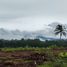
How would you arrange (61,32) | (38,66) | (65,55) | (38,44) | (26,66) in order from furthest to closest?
1. (61,32)
2. (38,44)
3. (65,55)
4. (38,66)
5. (26,66)

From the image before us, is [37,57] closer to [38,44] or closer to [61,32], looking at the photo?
[38,44]

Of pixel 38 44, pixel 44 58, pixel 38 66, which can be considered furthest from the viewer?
pixel 38 44

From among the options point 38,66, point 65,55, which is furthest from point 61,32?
point 38,66

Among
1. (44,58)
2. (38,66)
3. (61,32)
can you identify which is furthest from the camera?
(61,32)

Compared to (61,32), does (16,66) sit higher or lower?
lower

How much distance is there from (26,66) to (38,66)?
5.74 feet

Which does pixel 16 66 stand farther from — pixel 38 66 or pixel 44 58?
pixel 44 58

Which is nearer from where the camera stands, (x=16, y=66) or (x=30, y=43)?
(x=16, y=66)

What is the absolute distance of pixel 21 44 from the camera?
2884 inches

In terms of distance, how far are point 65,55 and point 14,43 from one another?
3954cm

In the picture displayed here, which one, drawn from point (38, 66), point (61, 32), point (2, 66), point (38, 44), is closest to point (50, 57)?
point (38, 66)

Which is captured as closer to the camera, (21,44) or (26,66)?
(26,66)

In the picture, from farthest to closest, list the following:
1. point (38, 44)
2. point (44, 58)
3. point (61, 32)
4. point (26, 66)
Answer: point (61, 32)
point (38, 44)
point (44, 58)
point (26, 66)

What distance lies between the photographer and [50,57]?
104ft
